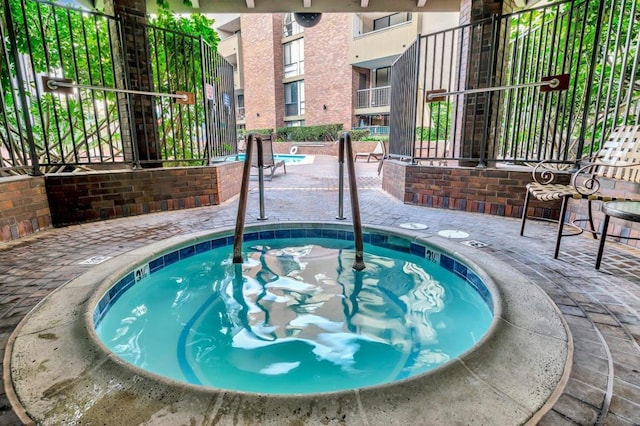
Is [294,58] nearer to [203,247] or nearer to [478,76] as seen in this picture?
[478,76]

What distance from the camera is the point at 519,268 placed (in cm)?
236

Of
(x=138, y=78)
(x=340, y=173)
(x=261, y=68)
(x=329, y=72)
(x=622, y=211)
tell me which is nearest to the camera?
(x=622, y=211)

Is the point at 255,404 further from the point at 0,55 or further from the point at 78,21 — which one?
the point at 78,21

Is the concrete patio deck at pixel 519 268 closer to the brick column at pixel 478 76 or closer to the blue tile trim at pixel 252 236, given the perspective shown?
the blue tile trim at pixel 252 236

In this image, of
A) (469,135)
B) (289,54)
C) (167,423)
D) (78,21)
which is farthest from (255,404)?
(289,54)

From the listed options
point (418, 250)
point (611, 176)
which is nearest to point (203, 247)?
point (418, 250)

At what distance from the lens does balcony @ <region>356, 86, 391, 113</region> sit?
1670 centimetres

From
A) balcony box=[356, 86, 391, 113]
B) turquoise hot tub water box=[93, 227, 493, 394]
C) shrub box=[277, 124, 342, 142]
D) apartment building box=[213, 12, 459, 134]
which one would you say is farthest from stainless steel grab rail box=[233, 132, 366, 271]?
balcony box=[356, 86, 391, 113]

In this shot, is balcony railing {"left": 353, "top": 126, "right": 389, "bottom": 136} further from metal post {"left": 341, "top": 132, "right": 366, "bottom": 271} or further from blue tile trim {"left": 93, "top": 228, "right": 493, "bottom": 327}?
metal post {"left": 341, "top": 132, "right": 366, "bottom": 271}

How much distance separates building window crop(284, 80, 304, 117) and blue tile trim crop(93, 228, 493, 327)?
17.7m

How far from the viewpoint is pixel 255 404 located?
108cm

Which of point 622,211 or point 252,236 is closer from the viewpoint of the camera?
point 622,211

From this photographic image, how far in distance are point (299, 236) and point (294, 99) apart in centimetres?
1843

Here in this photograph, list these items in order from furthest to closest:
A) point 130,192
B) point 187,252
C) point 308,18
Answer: point 308,18 → point 130,192 → point 187,252
